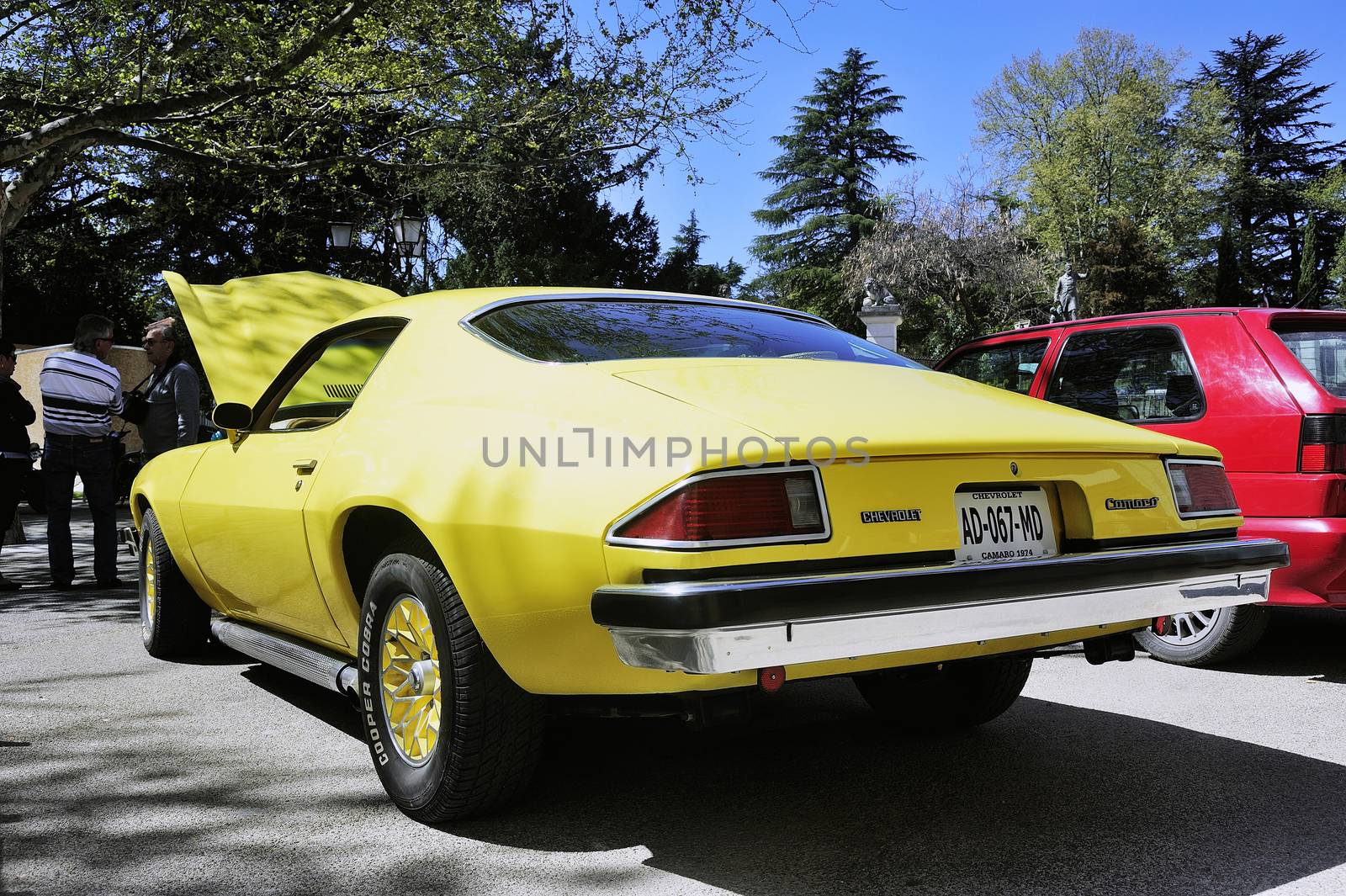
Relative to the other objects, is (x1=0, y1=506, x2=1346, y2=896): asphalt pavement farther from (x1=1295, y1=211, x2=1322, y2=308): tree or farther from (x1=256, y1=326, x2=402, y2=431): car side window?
(x1=1295, y1=211, x2=1322, y2=308): tree

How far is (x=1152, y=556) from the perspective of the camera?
2846 millimetres

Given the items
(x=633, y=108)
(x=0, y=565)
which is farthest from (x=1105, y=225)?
(x=0, y=565)

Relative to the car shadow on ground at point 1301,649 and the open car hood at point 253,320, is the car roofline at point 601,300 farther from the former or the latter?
the car shadow on ground at point 1301,649

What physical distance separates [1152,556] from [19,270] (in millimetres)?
31834

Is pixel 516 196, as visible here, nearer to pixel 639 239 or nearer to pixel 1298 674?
pixel 639 239

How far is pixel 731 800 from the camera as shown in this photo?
10.4 ft

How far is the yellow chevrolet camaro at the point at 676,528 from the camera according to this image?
2350 millimetres

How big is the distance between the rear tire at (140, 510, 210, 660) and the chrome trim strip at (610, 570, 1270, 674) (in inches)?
139

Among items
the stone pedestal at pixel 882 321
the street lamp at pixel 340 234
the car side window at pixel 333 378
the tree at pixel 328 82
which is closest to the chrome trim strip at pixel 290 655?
the car side window at pixel 333 378

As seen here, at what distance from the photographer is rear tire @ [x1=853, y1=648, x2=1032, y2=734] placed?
3779mm

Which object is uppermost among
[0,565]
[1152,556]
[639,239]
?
[639,239]

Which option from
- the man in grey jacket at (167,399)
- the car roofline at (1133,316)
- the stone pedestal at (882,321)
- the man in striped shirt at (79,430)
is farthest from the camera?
the stone pedestal at (882,321)

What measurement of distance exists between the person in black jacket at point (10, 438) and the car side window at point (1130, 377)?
6.92 m

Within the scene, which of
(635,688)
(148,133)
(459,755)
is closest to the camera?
(635,688)
